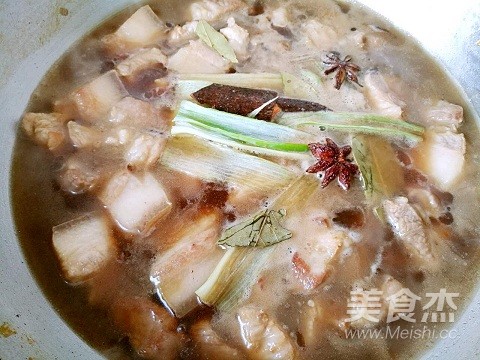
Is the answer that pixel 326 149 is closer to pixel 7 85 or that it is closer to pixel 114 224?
pixel 114 224

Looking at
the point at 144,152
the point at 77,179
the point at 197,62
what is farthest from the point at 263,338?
the point at 197,62

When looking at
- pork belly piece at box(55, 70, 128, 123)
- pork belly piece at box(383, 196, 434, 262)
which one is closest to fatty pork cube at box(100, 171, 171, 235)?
pork belly piece at box(55, 70, 128, 123)

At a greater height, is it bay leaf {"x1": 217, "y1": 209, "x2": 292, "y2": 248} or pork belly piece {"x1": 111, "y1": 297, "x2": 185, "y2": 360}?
bay leaf {"x1": 217, "y1": 209, "x2": 292, "y2": 248}

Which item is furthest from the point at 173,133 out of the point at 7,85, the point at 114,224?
the point at 7,85

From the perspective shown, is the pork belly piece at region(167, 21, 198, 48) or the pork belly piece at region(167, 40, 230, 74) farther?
the pork belly piece at region(167, 21, 198, 48)

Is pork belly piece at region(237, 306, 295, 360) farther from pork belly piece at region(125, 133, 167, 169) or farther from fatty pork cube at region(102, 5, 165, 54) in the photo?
fatty pork cube at region(102, 5, 165, 54)

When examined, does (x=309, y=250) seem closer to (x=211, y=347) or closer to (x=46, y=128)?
(x=211, y=347)
